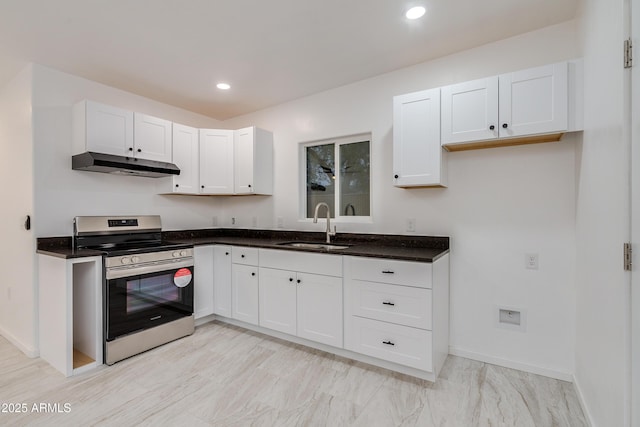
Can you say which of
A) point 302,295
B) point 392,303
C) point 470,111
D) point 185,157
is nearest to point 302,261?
point 302,295

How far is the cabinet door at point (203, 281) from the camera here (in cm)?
317

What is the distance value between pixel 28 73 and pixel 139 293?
219 centimetres

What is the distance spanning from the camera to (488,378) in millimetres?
2207

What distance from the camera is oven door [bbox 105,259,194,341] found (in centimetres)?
245

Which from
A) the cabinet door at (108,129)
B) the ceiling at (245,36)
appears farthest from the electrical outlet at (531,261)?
the cabinet door at (108,129)

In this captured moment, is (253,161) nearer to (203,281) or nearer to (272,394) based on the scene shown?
(203,281)

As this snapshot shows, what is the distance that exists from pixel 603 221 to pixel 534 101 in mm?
949

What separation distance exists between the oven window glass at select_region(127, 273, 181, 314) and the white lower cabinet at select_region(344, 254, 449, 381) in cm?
169

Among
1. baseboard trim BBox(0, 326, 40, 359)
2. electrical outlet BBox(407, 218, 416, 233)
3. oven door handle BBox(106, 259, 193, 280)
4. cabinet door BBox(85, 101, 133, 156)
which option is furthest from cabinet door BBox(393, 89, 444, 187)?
baseboard trim BBox(0, 326, 40, 359)

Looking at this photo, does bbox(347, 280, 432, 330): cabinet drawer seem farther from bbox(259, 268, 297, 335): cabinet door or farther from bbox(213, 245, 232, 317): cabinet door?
bbox(213, 245, 232, 317): cabinet door

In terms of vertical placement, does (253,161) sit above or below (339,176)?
above

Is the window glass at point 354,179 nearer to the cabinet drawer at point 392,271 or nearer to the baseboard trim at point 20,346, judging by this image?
the cabinet drawer at point 392,271

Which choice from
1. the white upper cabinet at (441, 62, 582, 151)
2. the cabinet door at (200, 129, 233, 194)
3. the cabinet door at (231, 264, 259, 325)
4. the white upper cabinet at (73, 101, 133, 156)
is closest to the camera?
the white upper cabinet at (441, 62, 582, 151)

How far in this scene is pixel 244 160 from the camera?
11.8 feet
